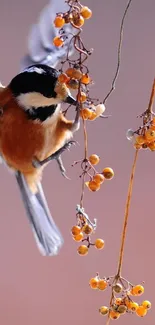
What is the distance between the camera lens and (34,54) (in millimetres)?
853

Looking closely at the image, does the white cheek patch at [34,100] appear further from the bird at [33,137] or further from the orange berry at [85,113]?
the orange berry at [85,113]

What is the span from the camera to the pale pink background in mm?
1814

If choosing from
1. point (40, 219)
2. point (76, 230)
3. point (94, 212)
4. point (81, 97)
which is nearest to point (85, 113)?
point (81, 97)

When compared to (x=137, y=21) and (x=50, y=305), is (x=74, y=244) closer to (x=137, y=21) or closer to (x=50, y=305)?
(x=50, y=305)

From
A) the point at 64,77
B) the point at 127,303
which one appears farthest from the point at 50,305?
the point at 64,77

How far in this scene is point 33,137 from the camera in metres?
0.91

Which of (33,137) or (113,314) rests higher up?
(33,137)

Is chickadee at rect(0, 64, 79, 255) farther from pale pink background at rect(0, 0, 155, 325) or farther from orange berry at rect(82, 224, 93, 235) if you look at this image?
pale pink background at rect(0, 0, 155, 325)

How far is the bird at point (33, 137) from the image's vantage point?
2.76 ft

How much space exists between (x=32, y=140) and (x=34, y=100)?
9 cm

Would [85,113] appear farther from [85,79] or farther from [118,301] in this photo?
[118,301]

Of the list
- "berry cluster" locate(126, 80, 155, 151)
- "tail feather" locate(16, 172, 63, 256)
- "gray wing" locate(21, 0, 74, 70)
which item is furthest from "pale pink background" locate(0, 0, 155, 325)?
"berry cluster" locate(126, 80, 155, 151)

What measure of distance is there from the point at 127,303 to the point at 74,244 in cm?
124

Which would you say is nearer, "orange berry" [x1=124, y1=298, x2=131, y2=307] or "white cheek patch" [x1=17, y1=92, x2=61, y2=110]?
"orange berry" [x1=124, y1=298, x2=131, y2=307]
